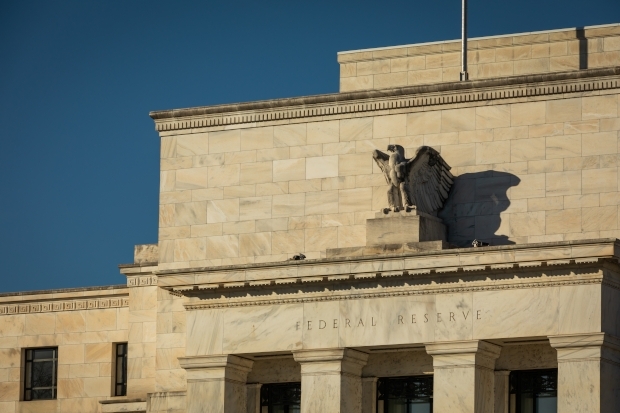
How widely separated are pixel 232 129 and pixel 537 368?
455 inches

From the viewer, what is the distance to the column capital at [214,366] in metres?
50.6

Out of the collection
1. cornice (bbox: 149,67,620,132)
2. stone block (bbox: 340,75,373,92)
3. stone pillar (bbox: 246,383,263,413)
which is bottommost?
stone pillar (bbox: 246,383,263,413)

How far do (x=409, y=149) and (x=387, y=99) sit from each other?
1597mm

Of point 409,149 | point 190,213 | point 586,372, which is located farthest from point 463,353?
point 190,213

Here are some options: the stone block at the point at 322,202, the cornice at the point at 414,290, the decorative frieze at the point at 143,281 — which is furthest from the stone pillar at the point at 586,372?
the decorative frieze at the point at 143,281

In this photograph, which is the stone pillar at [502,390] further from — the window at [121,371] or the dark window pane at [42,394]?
the dark window pane at [42,394]

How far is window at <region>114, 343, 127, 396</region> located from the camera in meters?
56.3

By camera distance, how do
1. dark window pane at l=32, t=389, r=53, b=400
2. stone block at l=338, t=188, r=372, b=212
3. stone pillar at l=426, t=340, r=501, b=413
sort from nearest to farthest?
stone pillar at l=426, t=340, r=501, b=413 < stone block at l=338, t=188, r=372, b=212 < dark window pane at l=32, t=389, r=53, b=400

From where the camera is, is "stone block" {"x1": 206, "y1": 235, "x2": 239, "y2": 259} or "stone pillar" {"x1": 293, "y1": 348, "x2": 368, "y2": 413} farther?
"stone block" {"x1": 206, "y1": 235, "x2": 239, "y2": 259}

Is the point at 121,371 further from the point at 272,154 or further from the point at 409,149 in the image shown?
the point at 409,149

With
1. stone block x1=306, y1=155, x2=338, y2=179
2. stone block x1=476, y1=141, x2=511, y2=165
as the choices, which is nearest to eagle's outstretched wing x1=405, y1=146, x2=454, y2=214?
stone block x1=476, y1=141, x2=511, y2=165

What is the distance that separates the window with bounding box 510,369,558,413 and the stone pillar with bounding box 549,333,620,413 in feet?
6.23

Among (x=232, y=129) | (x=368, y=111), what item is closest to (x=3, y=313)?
(x=232, y=129)

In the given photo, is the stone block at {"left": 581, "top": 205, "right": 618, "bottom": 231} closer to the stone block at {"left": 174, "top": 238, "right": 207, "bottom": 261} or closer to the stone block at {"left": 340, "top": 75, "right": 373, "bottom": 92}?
the stone block at {"left": 340, "top": 75, "right": 373, "bottom": 92}
